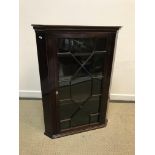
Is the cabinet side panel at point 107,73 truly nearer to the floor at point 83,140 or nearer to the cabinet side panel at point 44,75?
the floor at point 83,140

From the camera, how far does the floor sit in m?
1.83

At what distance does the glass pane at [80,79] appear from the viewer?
1.94 m

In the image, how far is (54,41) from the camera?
1.84 m

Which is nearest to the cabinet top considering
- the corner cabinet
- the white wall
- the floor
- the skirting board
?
the corner cabinet

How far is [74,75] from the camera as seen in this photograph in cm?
202

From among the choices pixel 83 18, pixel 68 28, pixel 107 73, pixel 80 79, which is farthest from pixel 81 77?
pixel 83 18

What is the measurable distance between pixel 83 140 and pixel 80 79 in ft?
1.63

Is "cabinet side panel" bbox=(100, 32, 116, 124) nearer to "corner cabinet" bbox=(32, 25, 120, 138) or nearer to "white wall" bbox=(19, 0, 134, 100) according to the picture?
"corner cabinet" bbox=(32, 25, 120, 138)

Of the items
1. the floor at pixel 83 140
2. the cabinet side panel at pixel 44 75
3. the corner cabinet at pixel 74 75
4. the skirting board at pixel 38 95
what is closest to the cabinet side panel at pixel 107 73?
the corner cabinet at pixel 74 75

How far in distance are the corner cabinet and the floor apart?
3.4 inches

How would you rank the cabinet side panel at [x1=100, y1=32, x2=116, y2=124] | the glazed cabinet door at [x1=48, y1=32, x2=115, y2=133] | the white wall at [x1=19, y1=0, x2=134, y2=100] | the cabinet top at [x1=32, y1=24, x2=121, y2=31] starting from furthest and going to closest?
the white wall at [x1=19, y1=0, x2=134, y2=100] < the cabinet side panel at [x1=100, y1=32, x2=116, y2=124] < the glazed cabinet door at [x1=48, y1=32, x2=115, y2=133] < the cabinet top at [x1=32, y1=24, x2=121, y2=31]

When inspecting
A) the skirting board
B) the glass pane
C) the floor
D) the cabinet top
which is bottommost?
the floor
